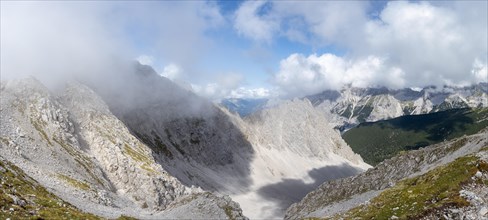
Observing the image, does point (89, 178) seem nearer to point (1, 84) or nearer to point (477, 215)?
point (1, 84)

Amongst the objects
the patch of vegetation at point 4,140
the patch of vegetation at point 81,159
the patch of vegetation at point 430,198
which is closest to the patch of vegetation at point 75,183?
the patch of vegetation at point 4,140

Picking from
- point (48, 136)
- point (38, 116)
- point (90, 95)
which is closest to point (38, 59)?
point (90, 95)

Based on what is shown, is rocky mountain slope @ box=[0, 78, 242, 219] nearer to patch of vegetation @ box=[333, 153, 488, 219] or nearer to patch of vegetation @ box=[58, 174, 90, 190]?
patch of vegetation @ box=[58, 174, 90, 190]

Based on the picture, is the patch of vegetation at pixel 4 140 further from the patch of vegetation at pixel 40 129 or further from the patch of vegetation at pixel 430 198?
the patch of vegetation at pixel 430 198

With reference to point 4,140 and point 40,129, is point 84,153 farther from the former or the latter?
point 4,140

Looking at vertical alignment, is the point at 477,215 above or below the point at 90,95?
below

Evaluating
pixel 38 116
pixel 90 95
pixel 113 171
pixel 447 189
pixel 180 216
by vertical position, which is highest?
pixel 90 95

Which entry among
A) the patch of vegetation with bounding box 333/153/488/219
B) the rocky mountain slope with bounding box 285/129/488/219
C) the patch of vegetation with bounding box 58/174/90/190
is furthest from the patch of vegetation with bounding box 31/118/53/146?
the patch of vegetation with bounding box 333/153/488/219

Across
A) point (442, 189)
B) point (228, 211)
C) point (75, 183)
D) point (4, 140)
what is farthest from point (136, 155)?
point (442, 189)
